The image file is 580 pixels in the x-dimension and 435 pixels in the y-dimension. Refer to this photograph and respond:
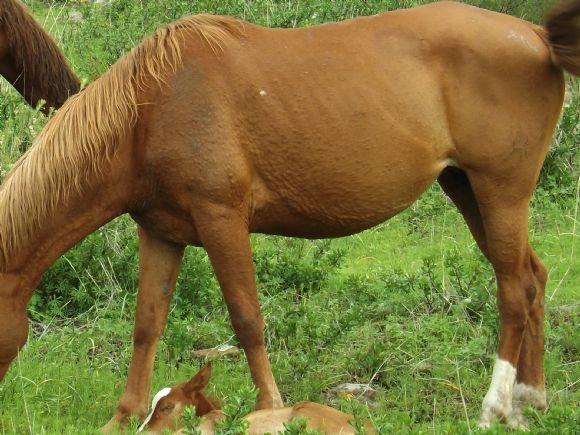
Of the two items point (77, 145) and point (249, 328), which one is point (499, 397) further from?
point (77, 145)

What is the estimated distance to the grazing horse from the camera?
15.7ft

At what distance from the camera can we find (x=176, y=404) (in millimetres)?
5082

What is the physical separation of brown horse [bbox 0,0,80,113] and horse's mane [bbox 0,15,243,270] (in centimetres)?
250

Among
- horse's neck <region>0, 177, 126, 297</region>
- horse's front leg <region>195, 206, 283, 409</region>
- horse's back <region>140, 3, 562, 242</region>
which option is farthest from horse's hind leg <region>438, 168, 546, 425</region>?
horse's neck <region>0, 177, 126, 297</region>

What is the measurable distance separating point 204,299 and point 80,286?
2.64 feet

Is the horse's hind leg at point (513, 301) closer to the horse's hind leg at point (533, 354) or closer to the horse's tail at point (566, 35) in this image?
the horse's hind leg at point (533, 354)

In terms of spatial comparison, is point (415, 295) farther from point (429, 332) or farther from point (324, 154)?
point (324, 154)

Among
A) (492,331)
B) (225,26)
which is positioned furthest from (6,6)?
(492,331)

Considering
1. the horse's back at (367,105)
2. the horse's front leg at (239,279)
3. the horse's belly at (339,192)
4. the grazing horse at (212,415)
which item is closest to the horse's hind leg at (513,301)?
the horse's back at (367,105)

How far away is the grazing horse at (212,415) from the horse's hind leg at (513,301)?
3.30 feet

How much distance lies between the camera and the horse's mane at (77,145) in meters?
5.16

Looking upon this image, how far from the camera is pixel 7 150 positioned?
25.4 feet

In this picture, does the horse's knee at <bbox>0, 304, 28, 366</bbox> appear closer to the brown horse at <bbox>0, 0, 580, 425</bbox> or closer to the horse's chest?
the brown horse at <bbox>0, 0, 580, 425</bbox>

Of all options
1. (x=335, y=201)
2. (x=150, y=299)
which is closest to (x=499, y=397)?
(x=335, y=201)
